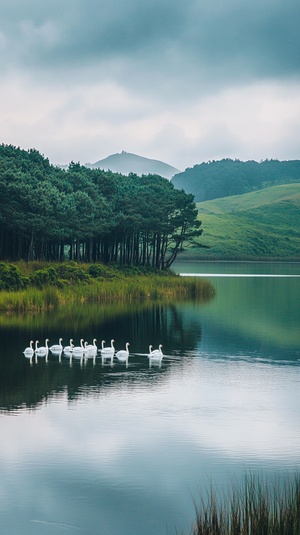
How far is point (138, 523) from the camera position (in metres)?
16.8

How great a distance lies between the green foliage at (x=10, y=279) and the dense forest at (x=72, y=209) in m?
16.9

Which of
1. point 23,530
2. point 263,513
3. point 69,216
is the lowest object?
point 23,530

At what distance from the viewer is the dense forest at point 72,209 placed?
278ft

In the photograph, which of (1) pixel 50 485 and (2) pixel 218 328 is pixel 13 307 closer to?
(2) pixel 218 328

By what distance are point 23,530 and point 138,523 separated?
2.37 meters

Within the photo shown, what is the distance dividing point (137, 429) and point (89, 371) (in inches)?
439

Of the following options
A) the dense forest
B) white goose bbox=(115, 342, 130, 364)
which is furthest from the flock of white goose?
the dense forest

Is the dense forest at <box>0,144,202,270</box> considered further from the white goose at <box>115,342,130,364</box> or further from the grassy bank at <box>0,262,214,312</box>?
the white goose at <box>115,342,130,364</box>

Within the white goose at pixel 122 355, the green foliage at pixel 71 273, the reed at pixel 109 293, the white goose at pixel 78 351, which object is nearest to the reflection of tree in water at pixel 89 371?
the white goose at pixel 122 355

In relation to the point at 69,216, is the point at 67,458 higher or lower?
lower

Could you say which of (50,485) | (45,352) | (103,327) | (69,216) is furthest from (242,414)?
(69,216)

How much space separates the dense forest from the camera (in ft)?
278

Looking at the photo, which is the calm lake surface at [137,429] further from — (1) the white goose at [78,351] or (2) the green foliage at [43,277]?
(2) the green foliage at [43,277]

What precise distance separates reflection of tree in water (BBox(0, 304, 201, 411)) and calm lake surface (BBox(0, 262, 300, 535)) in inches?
2.9
